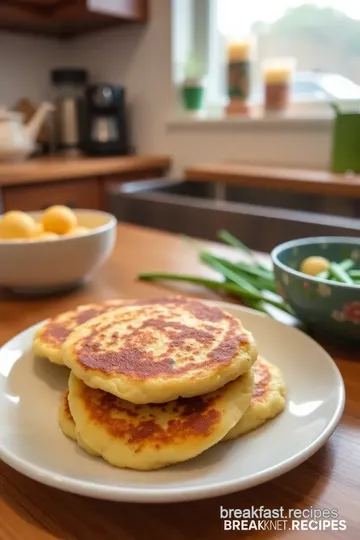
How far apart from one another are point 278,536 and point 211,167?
1.92 m

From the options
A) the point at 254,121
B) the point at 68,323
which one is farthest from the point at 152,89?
the point at 68,323

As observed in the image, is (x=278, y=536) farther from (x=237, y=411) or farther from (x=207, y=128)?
(x=207, y=128)

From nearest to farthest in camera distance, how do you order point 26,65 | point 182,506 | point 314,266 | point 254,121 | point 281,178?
point 182,506 → point 314,266 → point 281,178 → point 254,121 → point 26,65

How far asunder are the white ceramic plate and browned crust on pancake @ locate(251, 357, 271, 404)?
0.02 meters

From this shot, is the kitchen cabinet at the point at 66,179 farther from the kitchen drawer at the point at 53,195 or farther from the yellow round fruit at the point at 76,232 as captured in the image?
the yellow round fruit at the point at 76,232

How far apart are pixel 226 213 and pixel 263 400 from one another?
1.07m

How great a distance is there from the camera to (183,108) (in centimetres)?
265

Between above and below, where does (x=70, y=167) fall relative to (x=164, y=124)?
below

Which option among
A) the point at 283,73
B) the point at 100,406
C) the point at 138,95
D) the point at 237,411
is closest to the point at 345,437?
the point at 237,411

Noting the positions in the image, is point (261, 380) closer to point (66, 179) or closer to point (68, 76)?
point (66, 179)

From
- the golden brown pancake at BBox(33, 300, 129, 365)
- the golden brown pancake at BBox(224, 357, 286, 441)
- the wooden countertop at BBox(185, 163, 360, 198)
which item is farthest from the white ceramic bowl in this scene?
the wooden countertop at BBox(185, 163, 360, 198)

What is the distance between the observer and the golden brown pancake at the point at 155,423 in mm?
395

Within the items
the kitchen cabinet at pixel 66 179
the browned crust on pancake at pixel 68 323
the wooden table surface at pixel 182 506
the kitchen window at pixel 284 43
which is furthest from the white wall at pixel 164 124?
the wooden table surface at pixel 182 506

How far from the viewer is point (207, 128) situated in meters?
2.54
